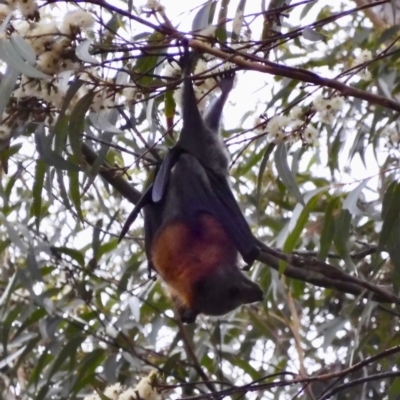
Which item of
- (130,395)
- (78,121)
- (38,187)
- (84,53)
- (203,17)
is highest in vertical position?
(203,17)

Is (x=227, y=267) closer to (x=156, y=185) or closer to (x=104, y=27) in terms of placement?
(x=156, y=185)

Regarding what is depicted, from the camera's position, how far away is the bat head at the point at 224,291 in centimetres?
220

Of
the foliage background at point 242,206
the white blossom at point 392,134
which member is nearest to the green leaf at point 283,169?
the foliage background at point 242,206

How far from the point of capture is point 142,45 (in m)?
1.56

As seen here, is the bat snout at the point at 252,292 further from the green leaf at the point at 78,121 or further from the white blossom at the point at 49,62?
the white blossom at the point at 49,62

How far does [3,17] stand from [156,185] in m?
0.76

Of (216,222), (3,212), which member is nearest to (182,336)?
(3,212)

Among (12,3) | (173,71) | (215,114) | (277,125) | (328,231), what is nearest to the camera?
(12,3)

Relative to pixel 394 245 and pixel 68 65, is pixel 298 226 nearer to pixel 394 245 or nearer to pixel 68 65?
pixel 394 245

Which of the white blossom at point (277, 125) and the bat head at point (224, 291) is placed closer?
the white blossom at point (277, 125)

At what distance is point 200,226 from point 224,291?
0.19 m

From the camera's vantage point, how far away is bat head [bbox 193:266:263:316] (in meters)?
2.20

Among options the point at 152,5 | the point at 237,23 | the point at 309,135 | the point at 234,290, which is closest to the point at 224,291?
the point at 234,290

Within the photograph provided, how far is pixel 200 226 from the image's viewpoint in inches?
87.4
